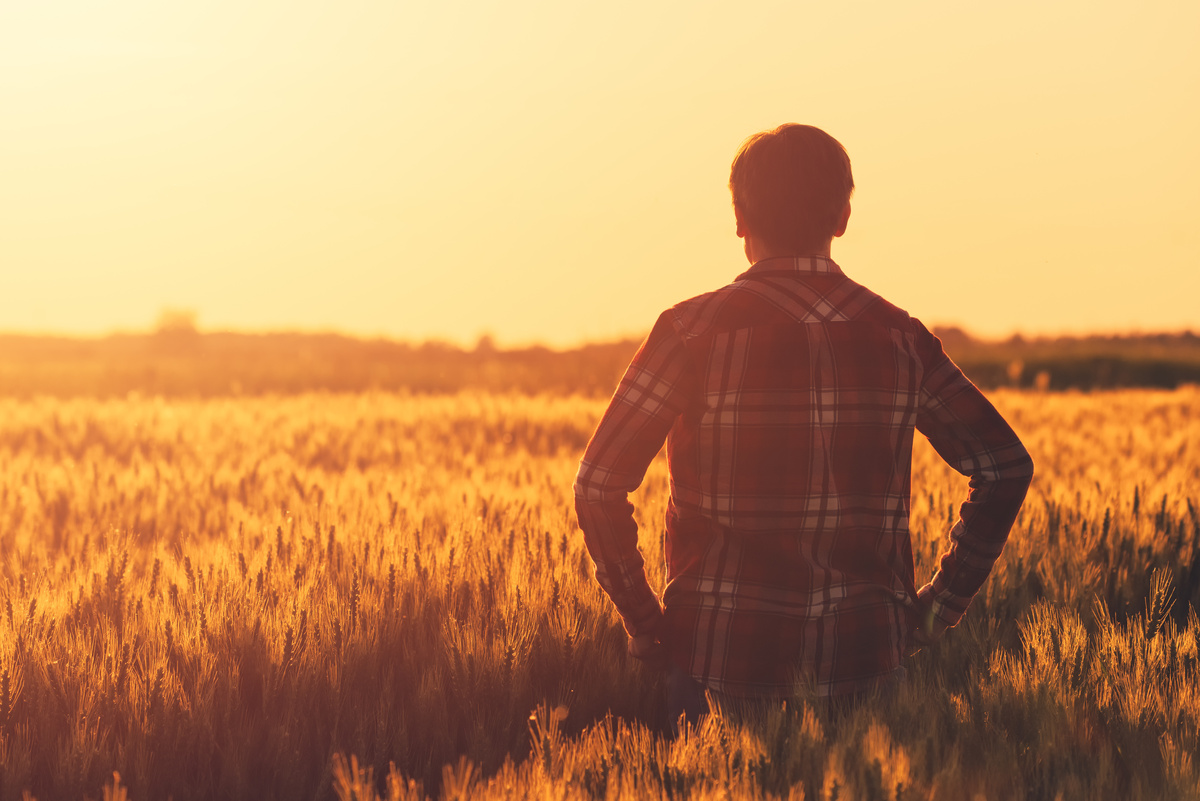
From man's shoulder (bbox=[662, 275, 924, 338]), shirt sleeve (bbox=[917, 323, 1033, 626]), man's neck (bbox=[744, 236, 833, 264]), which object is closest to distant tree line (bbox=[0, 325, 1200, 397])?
shirt sleeve (bbox=[917, 323, 1033, 626])

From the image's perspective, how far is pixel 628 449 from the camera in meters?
2.18

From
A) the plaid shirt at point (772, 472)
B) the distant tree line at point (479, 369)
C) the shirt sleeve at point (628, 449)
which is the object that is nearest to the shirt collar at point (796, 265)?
the plaid shirt at point (772, 472)

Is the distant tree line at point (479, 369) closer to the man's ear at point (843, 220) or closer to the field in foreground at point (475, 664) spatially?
the field in foreground at point (475, 664)

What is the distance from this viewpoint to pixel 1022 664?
246cm

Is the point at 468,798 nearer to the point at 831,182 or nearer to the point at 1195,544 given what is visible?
the point at 831,182

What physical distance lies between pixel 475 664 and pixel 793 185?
4.95 ft

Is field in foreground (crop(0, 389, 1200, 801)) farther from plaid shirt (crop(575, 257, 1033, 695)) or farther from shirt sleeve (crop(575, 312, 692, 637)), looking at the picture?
shirt sleeve (crop(575, 312, 692, 637))

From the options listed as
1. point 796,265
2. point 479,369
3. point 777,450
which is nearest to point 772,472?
point 777,450

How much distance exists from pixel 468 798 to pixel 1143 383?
2364 centimetres

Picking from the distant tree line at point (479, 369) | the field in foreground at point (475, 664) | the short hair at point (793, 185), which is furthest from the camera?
the distant tree line at point (479, 369)

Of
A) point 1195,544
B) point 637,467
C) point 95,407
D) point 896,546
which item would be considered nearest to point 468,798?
point 637,467

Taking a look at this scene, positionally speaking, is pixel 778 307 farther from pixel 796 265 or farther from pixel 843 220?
pixel 843 220

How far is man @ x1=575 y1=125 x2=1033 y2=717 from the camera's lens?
7.12 ft

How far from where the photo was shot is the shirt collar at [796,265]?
2229 mm
